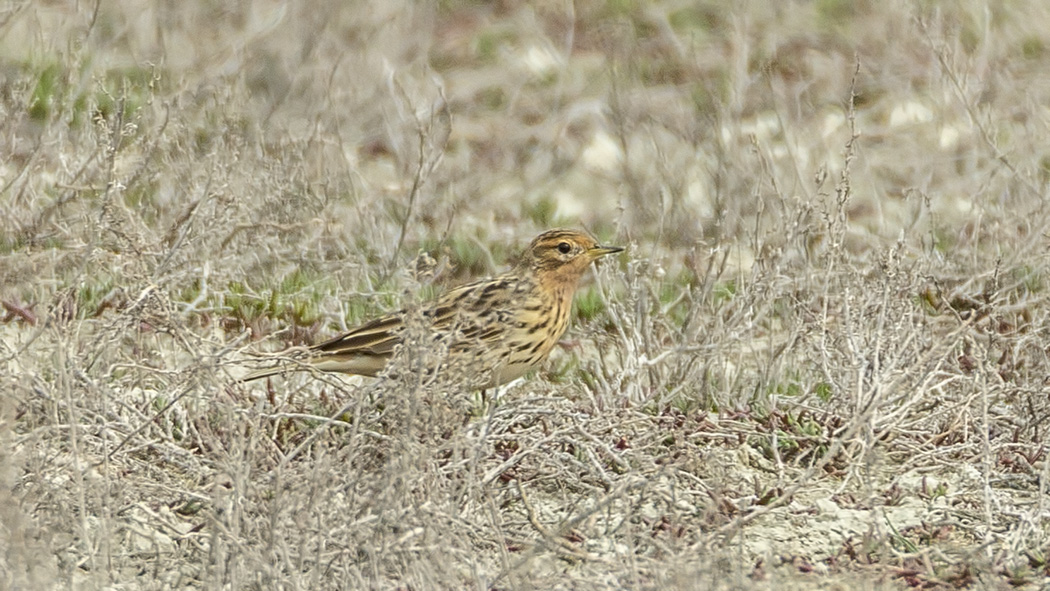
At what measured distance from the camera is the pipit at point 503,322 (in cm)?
641

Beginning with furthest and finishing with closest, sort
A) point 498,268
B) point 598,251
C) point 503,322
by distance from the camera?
point 498,268
point 598,251
point 503,322

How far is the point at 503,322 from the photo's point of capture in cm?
650

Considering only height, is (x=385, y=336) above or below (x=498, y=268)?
above

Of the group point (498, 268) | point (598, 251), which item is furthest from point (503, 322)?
point (498, 268)

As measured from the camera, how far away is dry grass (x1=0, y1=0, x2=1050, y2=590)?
4.88m

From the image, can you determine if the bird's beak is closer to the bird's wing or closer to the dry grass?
the dry grass

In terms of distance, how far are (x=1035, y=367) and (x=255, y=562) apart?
148 inches

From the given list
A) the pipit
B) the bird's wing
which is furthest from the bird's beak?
the bird's wing

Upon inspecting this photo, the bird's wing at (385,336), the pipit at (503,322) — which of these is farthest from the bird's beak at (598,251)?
the bird's wing at (385,336)

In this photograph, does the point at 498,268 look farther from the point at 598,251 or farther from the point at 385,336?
the point at 385,336

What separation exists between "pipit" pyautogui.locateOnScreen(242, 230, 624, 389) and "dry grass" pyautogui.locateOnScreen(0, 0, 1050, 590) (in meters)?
0.21

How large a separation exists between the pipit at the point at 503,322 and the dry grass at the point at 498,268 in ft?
0.68

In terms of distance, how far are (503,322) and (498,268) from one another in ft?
8.57

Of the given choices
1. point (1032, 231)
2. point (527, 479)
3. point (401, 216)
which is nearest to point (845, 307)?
point (527, 479)
